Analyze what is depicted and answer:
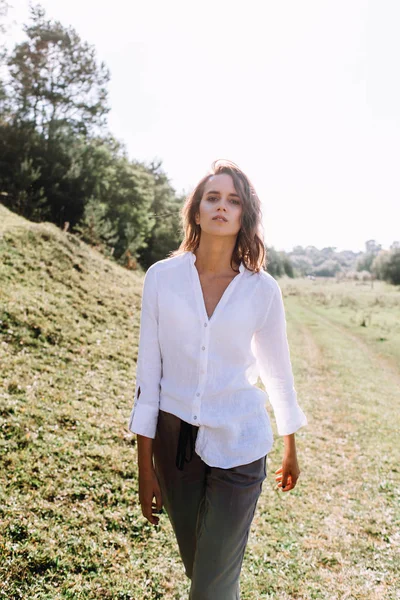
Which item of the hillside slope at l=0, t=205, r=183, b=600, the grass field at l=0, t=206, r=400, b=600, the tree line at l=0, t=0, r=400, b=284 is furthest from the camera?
the tree line at l=0, t=0, r=400, b=284

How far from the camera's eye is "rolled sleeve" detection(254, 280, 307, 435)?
6.82 ft

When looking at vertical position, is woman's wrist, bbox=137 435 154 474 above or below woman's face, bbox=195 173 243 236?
below

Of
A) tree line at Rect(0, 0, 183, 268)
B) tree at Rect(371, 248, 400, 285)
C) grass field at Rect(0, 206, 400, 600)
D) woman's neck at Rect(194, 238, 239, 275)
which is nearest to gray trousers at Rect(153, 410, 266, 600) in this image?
woman's neck at Rect(194, 238, 239, 275)

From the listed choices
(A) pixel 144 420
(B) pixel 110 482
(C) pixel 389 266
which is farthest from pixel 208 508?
(C) pixel 389 266

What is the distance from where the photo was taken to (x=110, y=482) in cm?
442

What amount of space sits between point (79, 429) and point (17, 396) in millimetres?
899

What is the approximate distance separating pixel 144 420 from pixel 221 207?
1107 millimetres

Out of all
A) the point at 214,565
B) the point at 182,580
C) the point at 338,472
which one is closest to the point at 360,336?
the point at 338,472

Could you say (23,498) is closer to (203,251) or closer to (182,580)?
(182,580)

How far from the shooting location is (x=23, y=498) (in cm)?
370

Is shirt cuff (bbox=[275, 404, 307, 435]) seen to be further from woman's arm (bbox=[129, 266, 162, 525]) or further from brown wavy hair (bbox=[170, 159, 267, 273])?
brown wavy hair (bbox=[170, 159, 267, 273])

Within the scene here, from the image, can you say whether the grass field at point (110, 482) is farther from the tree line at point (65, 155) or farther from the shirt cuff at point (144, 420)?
the tree line at point (65, 155)

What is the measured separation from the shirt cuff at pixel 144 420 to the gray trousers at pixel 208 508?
0.07m

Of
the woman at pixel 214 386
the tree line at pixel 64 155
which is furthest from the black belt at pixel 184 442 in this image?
the tree line at pixel 64 155
